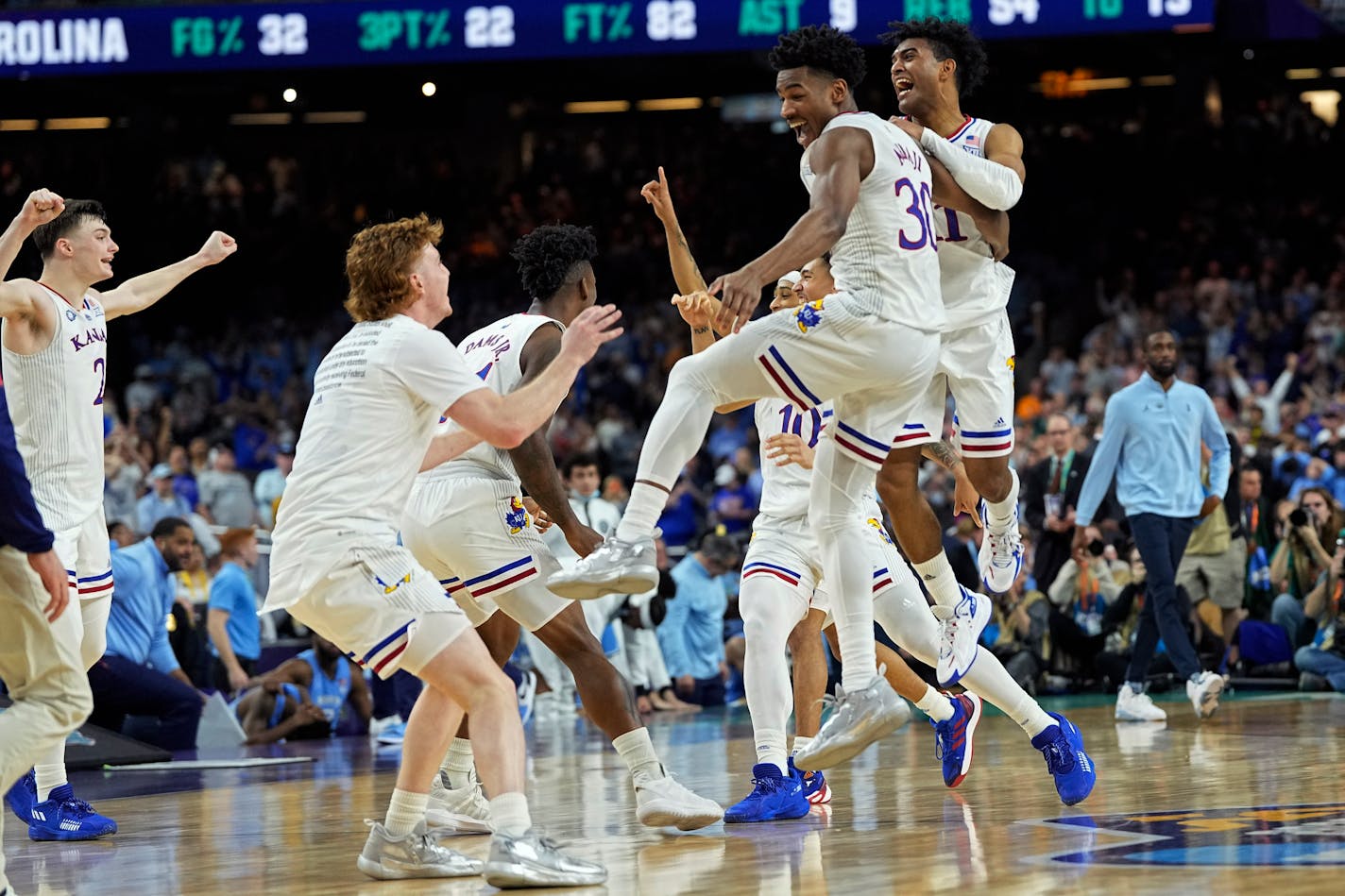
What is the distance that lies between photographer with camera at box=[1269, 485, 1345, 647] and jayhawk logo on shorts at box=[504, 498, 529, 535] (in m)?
7.90

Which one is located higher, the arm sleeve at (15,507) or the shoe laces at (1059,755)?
the arm sleeve at (15,507)

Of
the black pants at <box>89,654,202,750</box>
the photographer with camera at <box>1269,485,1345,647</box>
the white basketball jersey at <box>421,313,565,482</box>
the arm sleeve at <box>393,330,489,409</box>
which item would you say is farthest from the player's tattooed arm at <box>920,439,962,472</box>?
the photographer with camera at <box>1269,485,1345,647</box>

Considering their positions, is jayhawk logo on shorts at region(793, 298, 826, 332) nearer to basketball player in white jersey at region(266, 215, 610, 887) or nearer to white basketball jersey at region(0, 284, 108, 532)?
basketball player in white jersey at region(266, 215, 610, 887)

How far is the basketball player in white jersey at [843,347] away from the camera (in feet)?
18.5

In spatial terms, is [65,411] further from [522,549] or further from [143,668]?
[143,668]

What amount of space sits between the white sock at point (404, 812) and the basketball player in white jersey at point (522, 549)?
0.96 metres

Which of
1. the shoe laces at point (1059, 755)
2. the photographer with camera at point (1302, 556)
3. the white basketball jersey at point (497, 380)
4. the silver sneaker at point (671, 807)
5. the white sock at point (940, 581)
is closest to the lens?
the silver sneaker at point (671, 807)

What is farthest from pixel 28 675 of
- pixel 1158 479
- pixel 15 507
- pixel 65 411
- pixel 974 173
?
pixel 1158 479

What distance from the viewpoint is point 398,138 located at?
90.8 feet

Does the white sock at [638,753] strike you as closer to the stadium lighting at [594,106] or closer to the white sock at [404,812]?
the white sock at [404,812]

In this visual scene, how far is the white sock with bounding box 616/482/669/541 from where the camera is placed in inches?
217

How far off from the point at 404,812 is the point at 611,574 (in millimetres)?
985

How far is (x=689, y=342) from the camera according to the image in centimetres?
2194

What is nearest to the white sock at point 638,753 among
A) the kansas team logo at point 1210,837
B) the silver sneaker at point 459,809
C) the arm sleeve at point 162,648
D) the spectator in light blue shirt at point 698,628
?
the silver sneaker at point 459,809
